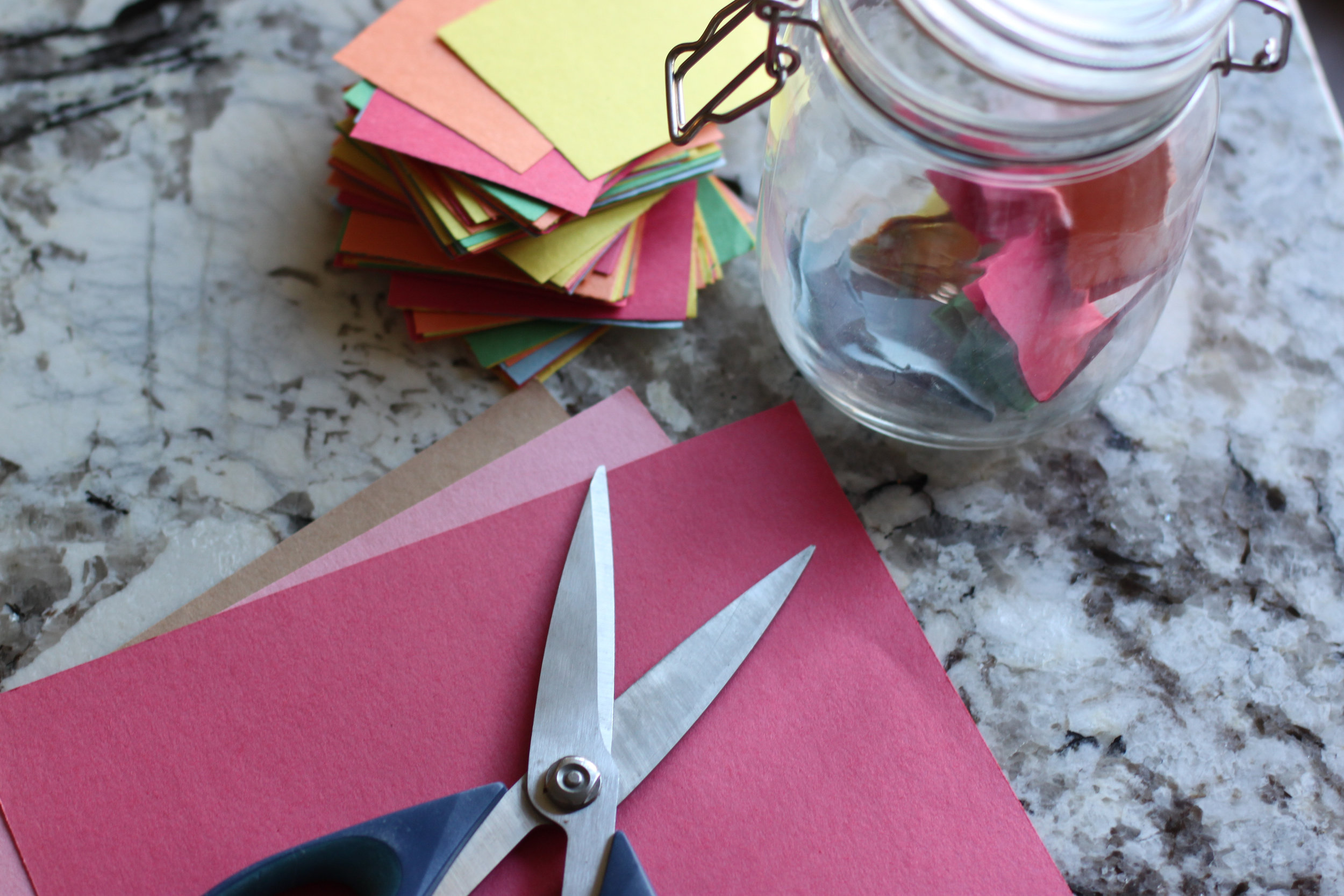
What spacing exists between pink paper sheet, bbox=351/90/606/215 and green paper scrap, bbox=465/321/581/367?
76 mm

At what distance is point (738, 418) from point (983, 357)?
159 millimetres

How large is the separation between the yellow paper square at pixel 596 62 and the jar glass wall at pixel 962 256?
0.33ft

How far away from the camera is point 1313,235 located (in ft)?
2.24

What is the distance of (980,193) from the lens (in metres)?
0.46

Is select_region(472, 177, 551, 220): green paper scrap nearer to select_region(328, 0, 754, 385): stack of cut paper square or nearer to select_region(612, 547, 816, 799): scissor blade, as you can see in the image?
select_region(328, 0, 754, 385): stack of cut paper square

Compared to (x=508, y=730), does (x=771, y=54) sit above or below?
above

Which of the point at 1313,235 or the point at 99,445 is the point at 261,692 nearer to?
the point at 99,445

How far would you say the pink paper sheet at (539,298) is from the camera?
0.61 m

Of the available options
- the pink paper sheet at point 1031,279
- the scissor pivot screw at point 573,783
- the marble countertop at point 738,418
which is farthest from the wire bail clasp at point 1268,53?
the scissor pivot screw at point 573,783

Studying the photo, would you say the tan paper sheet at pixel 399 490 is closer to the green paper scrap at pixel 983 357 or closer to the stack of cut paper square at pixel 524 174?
the stack of cut paper square at pixel 524 174

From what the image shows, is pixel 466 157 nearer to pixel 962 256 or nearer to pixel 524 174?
pixel 524 174

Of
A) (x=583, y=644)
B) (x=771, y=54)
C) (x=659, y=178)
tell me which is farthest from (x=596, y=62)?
(x=583, y=644)

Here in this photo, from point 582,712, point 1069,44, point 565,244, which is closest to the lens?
point 1069,44

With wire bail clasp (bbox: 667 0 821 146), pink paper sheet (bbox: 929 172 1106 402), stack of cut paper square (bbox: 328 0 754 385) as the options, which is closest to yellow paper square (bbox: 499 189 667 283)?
stack of cut paper square (bbox: 328 0 754 385)
